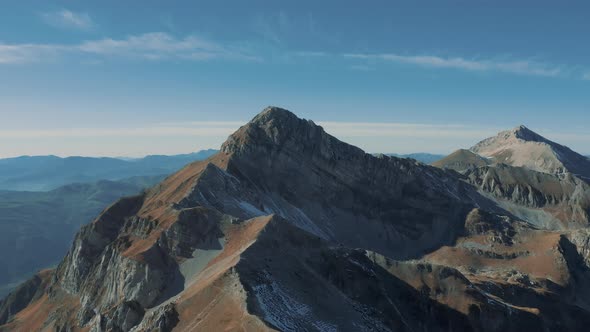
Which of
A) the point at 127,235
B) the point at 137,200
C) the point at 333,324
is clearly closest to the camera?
the point at 333,324

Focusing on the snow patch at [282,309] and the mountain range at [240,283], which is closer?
the snow patch at [282,309]

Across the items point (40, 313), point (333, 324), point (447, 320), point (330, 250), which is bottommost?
point (40, 313)

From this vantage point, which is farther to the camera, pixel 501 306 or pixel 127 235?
pixel 127 235

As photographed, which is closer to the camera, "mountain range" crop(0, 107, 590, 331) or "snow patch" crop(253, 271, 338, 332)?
"snow patch" crop(253, 271, 338, 332)

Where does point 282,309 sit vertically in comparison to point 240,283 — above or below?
below

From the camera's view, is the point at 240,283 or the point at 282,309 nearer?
the point at 282,309

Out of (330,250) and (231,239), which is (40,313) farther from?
(330,250)

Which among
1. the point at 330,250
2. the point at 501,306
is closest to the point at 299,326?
the point at 330,250

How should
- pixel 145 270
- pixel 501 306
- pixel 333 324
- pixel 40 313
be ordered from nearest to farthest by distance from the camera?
1. pixel 333 324
2. pixel 145 270
3. pixel 501 306
4. pixel 40 313

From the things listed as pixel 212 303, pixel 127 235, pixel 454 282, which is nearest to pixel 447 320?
pixel 454 282

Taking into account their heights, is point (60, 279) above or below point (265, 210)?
below

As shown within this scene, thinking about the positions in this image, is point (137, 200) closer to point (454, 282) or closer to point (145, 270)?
point (145, 270)
